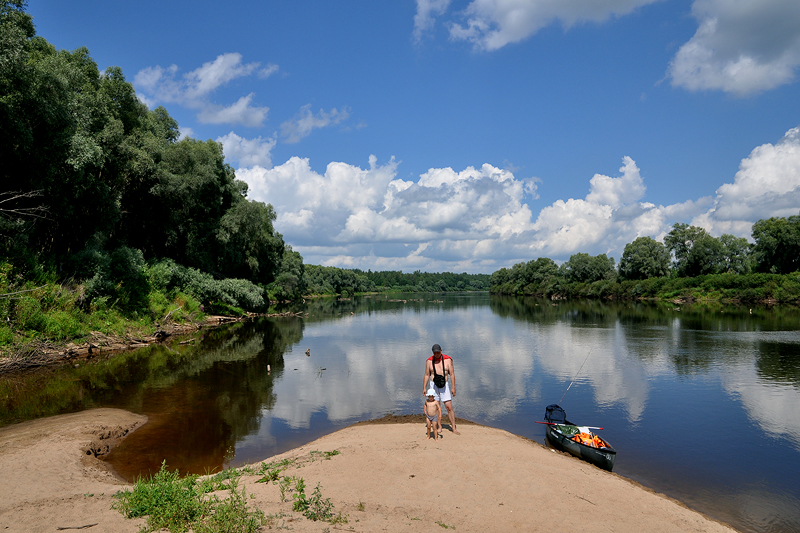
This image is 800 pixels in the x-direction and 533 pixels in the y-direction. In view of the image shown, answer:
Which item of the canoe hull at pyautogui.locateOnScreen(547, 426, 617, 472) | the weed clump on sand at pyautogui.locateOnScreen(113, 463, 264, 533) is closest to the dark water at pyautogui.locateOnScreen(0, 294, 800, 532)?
the canoe hull at pyautogui.locateOnScreen(547, 426, 617, 472)

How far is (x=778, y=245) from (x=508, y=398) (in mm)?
85614

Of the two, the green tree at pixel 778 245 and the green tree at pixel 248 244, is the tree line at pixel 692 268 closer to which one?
the green tree at pixel 778 245

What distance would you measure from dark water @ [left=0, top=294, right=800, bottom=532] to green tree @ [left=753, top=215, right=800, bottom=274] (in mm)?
54167

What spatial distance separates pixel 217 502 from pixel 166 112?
44.3 metres

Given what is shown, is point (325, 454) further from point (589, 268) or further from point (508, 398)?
point (589, 268)

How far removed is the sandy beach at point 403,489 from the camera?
682cm

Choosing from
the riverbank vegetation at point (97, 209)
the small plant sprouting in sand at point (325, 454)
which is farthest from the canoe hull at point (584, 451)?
the riverbank vegetation at point (97, 209)

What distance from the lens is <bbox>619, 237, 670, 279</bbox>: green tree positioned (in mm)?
99312

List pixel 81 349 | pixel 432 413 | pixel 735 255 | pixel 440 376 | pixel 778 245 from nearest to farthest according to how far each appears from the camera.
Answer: pixel 432 413, pixel 440 376, pixel 81 349, pixel 778 245, pixel 735 255

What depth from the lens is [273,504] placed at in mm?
7027

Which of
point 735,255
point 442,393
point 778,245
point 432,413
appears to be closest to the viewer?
point 432,413

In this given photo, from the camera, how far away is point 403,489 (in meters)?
8.14

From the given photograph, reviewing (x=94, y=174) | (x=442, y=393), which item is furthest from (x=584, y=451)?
(x=94, y=174)

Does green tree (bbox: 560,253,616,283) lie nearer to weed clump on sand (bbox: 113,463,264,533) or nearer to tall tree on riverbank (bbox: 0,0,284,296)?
tall tree on riverbank (bbox: 0,0,284,296)
